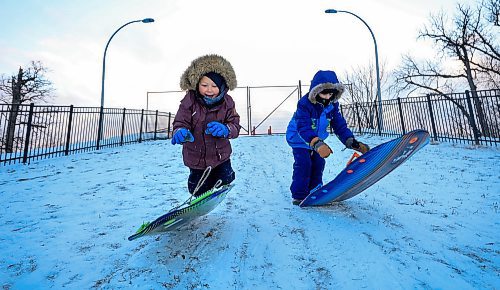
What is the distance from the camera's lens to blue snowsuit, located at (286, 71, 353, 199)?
3.23 meters

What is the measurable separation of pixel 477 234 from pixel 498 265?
0.62m

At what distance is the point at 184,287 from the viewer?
5.70ft

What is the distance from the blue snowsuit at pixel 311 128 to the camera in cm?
323

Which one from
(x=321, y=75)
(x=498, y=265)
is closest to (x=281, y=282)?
(x=498, y=265)

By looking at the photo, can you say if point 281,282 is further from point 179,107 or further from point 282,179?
point 282,179

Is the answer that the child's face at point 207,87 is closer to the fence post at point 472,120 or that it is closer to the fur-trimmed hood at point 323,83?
the fur-trimmed hood at point 323,83

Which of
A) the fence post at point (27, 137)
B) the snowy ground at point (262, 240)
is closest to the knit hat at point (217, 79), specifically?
the snowy ground at point (262, 240)

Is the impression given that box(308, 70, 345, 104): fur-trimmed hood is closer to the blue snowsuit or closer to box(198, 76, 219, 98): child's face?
the blue snowsuit

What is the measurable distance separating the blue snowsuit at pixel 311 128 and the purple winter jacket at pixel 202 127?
2.93 ft

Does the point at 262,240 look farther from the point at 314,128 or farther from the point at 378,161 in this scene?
the point at 314,128

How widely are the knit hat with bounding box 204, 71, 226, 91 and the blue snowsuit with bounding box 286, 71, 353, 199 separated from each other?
1035 mm

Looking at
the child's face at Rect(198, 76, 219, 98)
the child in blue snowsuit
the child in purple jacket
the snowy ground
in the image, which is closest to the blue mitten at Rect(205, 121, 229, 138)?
the child in purple jacket

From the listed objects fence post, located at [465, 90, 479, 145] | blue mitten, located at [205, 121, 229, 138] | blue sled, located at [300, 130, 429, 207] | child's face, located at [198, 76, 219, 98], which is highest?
fence post, located at [465, 90, 479, 145]

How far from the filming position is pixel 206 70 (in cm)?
276
